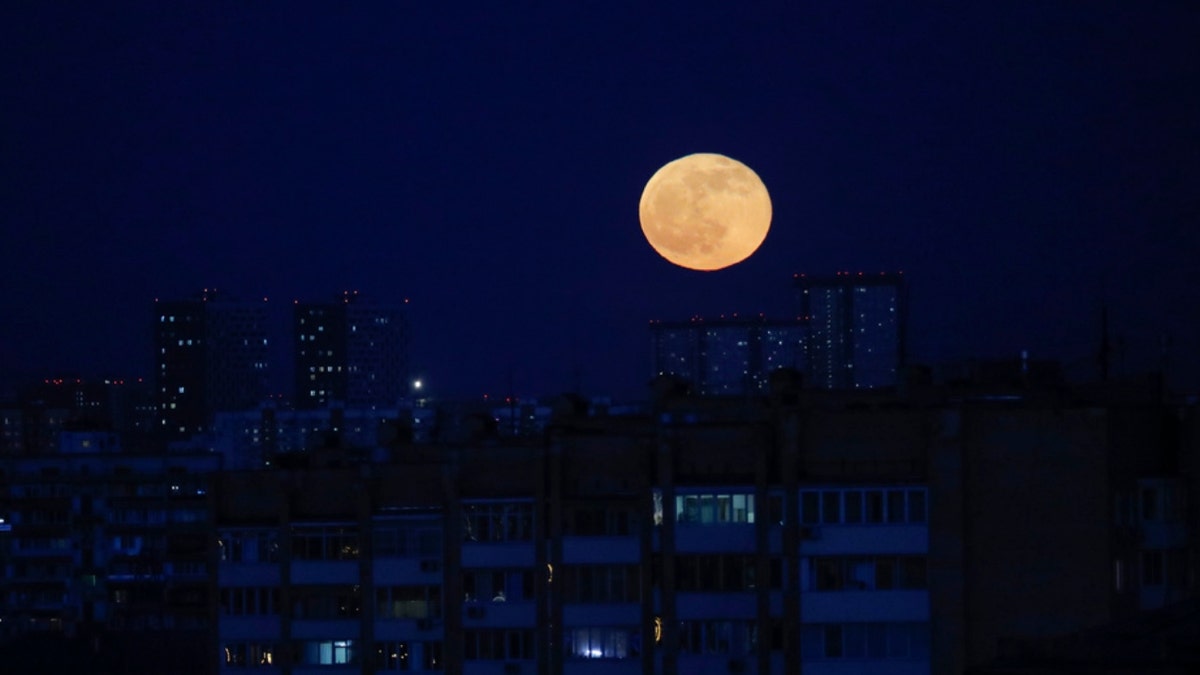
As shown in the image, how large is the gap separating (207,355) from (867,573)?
13879cm

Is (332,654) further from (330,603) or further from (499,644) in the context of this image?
(499,644)

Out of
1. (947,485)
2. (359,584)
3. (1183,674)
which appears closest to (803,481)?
(947,485)

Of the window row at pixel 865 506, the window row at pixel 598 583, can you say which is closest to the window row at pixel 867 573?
the window row at pixel 865 506

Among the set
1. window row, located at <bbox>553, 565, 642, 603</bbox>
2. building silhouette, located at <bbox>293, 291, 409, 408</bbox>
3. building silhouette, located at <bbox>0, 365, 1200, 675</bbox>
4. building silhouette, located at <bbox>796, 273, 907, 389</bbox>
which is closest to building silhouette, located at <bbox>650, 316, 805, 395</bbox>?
building silhouette, located at <bbox>796, 273, 907, 389</bbox>

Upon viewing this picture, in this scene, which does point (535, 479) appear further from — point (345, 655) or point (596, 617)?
point (345, 655)

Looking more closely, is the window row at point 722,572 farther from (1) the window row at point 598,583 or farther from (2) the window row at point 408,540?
(2) the window row at point 408,540

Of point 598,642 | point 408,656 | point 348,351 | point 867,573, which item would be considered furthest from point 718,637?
point 348,351

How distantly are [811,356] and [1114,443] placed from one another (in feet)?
148

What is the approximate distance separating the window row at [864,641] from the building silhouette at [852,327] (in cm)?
4028

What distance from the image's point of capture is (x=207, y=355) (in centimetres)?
16050

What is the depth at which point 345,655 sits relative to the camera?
30984 millimetres

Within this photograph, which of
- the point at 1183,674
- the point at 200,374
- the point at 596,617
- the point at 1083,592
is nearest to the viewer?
the point at 1183,674

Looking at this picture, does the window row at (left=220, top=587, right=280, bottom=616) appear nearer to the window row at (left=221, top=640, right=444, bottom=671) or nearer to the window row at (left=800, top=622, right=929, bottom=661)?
the window row at (left=221, top=640, right=444, bottom=671)

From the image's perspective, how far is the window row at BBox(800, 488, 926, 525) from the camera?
27.3m
